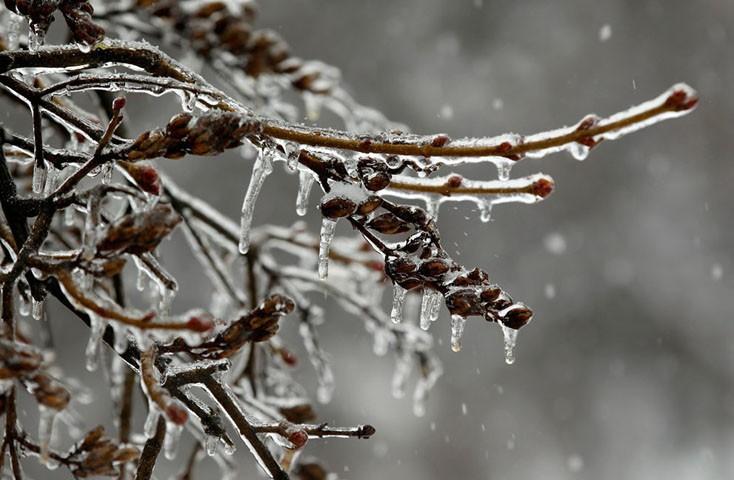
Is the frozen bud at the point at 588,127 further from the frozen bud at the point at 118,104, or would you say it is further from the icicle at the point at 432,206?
the frozen bud at the point at 118,104

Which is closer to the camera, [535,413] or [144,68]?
[144,68]

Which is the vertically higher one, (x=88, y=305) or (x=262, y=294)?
(x=262, y=294)

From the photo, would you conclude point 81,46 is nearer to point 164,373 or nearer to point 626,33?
point 164,373

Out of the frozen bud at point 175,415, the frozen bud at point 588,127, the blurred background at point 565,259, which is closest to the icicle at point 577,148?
the frozen bud at point 588,127

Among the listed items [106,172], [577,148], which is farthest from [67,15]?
[577,148]

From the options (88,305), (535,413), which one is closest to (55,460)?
(88,305)

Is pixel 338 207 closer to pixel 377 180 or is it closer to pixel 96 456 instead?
pixel 377 180
